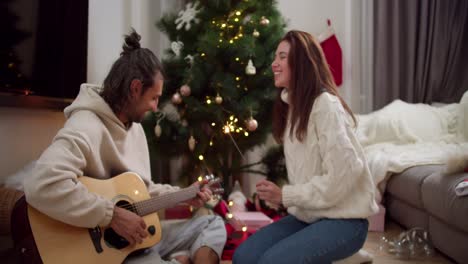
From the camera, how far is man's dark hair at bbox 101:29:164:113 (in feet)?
4.64

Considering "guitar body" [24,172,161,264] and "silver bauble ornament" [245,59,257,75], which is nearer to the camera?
"guitar body" [24,172,161,264]

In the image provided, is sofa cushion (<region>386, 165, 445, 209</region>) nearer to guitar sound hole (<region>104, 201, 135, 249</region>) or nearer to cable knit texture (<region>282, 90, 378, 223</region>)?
cable knit texture (<region>282, 90, 378, 223</region>)

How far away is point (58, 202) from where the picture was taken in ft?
3.51

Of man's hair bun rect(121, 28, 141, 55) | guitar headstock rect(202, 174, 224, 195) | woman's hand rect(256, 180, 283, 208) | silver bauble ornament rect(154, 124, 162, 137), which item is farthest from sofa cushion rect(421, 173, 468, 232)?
silver bauble ornament rect(154, 124, 162, 137)

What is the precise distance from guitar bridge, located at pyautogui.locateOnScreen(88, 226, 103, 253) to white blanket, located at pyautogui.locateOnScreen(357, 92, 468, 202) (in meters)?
1.78

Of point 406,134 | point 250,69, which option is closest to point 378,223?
point 406,134

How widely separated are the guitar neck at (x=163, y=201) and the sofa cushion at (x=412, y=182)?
1178mm

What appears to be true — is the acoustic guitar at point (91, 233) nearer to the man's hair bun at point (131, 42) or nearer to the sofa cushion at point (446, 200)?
the man's hair bun at point (131, 42)

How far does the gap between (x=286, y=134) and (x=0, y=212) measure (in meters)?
1.09

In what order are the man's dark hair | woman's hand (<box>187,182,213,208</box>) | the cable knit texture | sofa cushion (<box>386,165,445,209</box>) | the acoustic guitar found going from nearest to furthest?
the acoustic guitar < the cable knit texture < the man's dark hair < woman's hand (<box>187,182,213,208</box>) < sofa cushion (<box>386,165,445,209</box>)

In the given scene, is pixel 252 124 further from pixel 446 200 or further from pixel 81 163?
pixel 81 163

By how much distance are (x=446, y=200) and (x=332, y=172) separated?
79cm

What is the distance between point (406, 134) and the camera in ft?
9.05

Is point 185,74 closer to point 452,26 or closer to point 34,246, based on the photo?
point 34,246
